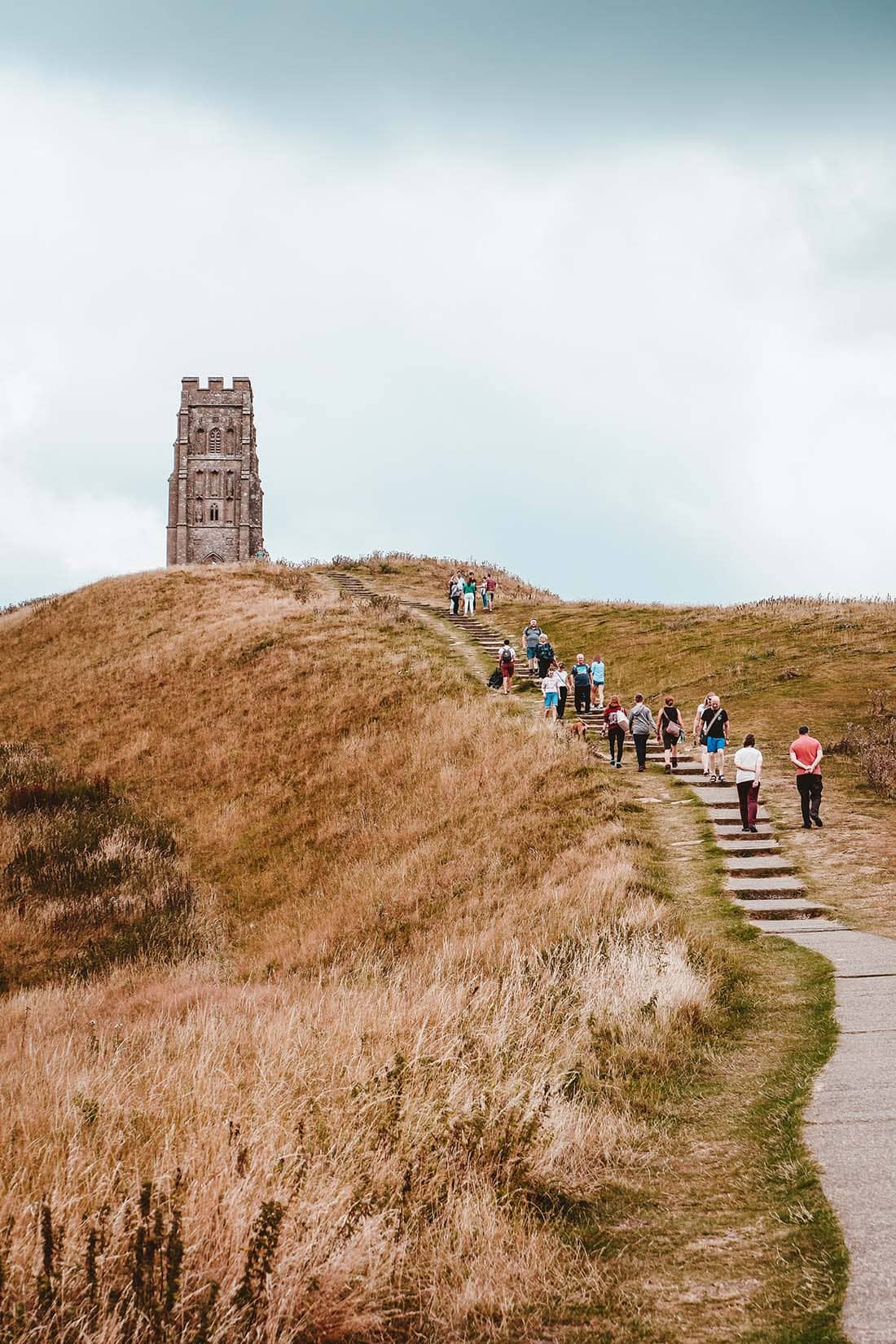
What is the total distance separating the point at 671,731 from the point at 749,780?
4.62 meters

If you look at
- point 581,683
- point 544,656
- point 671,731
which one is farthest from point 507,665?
point 671,731

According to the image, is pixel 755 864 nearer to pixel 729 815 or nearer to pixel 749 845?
pixel 749 845

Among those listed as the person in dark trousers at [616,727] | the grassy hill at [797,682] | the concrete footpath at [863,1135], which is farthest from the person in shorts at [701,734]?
the concrete footpath at [863,1135]

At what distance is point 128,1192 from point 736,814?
13.0 m

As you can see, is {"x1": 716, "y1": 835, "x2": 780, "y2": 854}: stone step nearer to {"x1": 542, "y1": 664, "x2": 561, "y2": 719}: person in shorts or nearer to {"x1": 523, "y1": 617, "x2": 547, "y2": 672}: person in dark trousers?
{"x1": 542, "y1": 664, "x2": 561, "y2": 719}: person in shorts

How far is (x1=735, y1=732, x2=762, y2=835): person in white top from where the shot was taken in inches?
551

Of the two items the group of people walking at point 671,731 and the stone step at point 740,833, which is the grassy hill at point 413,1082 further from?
the group of people walking at point 671,731

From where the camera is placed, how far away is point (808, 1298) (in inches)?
141

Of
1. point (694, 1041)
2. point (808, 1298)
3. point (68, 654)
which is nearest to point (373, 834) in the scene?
point (694, 1041)

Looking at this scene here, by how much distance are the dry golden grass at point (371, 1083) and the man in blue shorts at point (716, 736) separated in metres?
2.17

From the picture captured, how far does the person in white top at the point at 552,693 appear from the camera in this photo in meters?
22.1

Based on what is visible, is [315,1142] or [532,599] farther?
[532,599]

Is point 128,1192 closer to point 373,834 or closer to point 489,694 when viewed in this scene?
point 373,834

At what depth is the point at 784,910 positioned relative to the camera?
1065 centimetres
